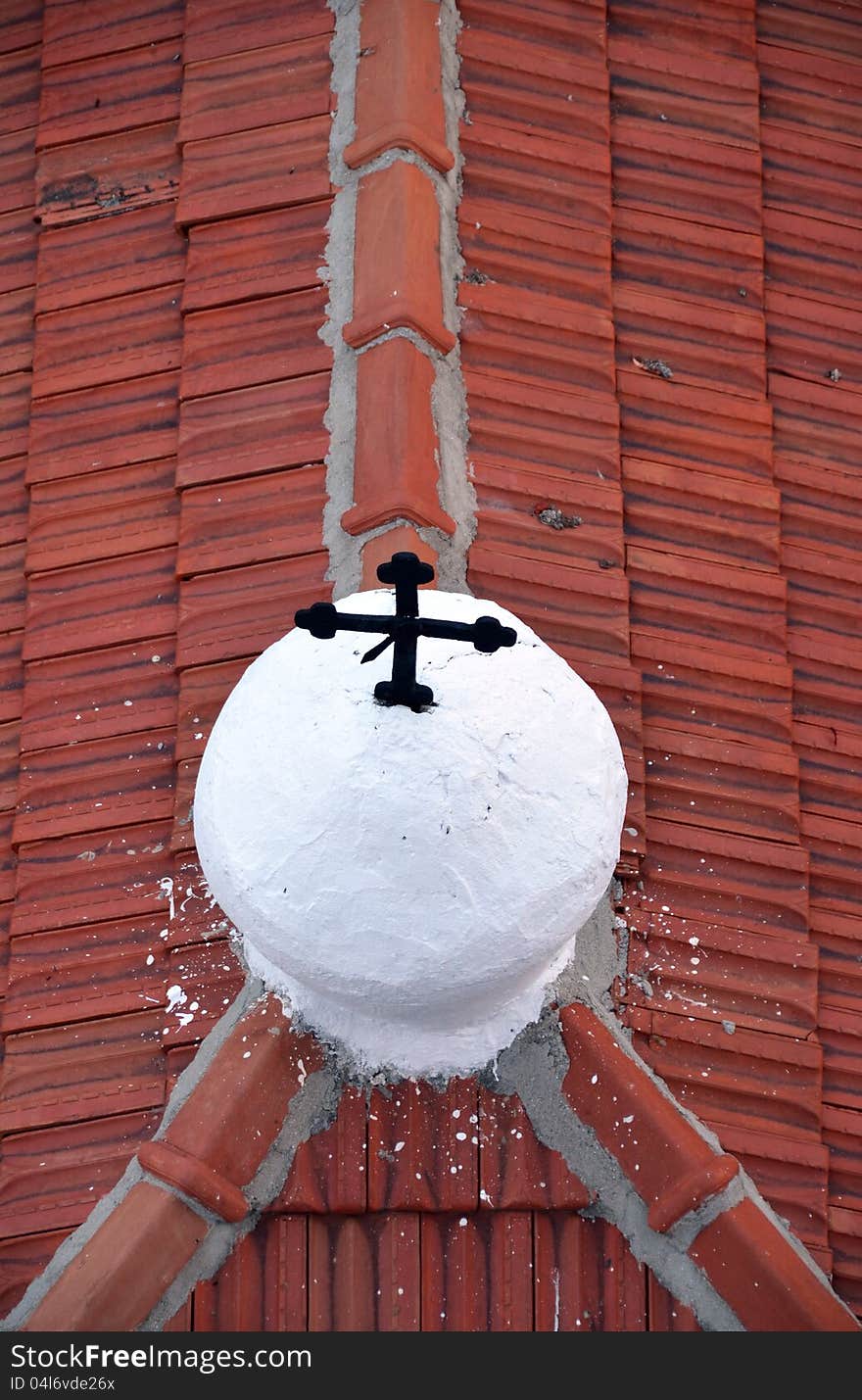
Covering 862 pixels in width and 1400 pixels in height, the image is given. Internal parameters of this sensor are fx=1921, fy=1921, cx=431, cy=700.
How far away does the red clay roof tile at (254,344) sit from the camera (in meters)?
5.45

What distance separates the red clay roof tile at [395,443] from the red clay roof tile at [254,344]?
0.26 m

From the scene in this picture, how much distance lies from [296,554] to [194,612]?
0.34m

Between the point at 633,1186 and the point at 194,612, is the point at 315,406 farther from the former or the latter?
the point at 633,1186

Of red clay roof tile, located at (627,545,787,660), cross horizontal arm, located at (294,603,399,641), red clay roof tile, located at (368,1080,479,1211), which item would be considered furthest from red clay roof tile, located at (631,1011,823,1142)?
cross horizontal arm, located at (294,603,399,641)

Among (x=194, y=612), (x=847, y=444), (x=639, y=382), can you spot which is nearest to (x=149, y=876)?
(x=194, y=612)

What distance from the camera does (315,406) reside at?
5.34 metres

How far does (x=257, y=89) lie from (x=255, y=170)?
0.32 meters

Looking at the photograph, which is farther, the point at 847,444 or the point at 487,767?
the point at 847,444

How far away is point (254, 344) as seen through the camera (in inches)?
218

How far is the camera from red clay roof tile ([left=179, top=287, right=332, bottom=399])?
5.45 meters

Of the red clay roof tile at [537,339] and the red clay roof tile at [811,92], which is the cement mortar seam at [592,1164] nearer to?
the red clay roof tile at [537,339]

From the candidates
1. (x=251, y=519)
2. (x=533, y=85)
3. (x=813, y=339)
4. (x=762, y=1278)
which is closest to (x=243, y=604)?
(x=251, y=519)

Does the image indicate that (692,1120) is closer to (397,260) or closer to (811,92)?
(397,260)

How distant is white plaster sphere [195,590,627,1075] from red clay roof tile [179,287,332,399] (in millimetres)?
1343
